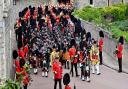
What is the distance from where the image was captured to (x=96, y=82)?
97.6 feet

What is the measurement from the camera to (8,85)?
2092cm

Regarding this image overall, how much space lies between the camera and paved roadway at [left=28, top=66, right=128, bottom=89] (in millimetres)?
28766

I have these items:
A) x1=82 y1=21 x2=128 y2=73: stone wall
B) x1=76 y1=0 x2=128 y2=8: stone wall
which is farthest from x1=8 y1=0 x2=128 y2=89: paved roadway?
x1=76 y1=0 x2=128 y2=8: stone wall

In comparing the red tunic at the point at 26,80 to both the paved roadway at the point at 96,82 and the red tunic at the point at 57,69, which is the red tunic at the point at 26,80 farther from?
the paved roadway at the point at 96,82

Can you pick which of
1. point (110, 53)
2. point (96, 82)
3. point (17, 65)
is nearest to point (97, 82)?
point (96, 82)

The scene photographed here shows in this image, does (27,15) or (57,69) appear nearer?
(57,69)

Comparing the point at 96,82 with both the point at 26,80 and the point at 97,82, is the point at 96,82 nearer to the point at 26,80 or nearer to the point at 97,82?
the point at 97,82

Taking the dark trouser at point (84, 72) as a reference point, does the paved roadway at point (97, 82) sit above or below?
below

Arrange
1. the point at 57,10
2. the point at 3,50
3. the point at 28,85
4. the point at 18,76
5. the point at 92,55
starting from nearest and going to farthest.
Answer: the point at 3,50
the point at 18,76
the point at 28,85
the point at 92,55
the point at 57,10

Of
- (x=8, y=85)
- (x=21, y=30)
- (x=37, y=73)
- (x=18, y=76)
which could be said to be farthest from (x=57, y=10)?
(x=8, y=85)

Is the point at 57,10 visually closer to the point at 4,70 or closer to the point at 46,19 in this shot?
the point at 46,19

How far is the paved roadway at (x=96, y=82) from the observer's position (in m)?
28.8

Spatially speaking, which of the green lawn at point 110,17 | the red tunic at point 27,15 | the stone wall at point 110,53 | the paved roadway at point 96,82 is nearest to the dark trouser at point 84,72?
the paved roadway at point 96,82

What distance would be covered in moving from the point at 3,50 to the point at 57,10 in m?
21.4
